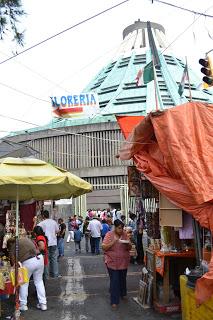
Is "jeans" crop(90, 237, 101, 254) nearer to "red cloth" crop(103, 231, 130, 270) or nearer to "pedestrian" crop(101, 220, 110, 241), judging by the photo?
"pedestrian" crop(101, 220, 110, 241)

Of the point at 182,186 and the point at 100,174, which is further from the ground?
the point at 100,174

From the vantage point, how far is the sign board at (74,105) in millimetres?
17391

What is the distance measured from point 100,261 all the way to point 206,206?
10005 millimetres

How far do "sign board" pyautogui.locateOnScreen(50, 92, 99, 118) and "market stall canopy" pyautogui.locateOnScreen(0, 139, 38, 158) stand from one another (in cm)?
445

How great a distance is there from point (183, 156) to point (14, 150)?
697cm

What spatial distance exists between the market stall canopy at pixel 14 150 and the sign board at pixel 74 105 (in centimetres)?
445

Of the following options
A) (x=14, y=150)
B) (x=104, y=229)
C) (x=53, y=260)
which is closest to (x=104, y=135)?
(x=104, y=229)

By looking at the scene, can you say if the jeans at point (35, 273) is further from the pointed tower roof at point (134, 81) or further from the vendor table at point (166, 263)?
the pointed tower roof at point (134, 81)

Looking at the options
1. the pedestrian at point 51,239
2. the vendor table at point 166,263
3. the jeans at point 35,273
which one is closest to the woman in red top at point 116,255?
the vendor table at point 166,263

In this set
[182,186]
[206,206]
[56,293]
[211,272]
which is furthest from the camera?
[56,293]

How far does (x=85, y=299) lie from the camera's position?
8844 millimetres

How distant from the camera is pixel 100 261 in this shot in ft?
49.0

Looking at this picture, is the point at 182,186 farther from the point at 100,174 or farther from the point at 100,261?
the point at 100,174

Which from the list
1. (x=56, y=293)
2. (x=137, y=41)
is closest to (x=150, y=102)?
(x=137, y=41)
